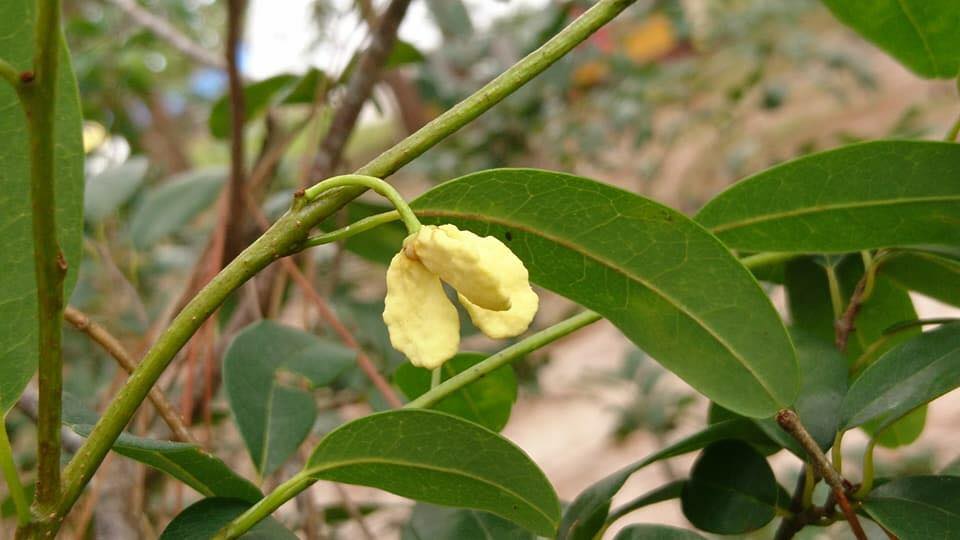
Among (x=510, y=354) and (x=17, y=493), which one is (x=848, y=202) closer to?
(x=510, y=354)

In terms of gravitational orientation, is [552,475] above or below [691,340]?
above

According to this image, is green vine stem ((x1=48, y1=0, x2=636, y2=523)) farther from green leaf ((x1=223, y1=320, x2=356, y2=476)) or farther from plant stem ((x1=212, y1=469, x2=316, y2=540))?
green leaf ((x1=223, y1=320, x2=356, y2=476))

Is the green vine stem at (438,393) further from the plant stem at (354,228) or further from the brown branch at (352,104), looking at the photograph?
the brown branch at (352,104)

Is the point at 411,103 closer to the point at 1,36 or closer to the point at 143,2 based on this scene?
the point at 143,2

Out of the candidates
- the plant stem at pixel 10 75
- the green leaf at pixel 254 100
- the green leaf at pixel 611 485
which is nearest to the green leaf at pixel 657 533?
the green leaf at pixel 611 485

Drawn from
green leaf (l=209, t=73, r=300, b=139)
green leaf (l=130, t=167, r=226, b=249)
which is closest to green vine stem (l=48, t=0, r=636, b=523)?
green leaf (l=209, t=73, r=300, b=139)

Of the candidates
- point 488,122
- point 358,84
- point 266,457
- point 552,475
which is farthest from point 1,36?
point 552,475

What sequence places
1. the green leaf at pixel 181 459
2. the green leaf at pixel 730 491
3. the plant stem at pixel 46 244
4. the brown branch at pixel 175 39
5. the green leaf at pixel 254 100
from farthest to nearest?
1. the brown branch at pixel 175 39
2. the green leaf at pixel 254 100
3. the green leaf at pixel 730 491
4. the green leaf at pixel 181 459
5. the plant stem at pixel 46 244
